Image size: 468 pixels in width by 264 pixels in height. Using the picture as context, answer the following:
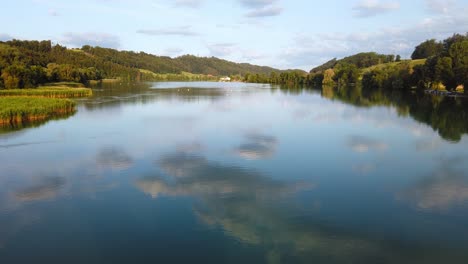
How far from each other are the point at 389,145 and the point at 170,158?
13.6m

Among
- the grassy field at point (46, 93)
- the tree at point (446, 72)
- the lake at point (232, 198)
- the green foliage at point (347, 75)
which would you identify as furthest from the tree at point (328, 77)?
the lake at point (232, 198)

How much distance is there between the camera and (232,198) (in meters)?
13.2

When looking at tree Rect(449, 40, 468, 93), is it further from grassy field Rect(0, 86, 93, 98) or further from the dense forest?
grassy field Rect(0, 86, 93, 98)

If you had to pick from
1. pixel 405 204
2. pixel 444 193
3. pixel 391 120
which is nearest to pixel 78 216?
pixel 405 204

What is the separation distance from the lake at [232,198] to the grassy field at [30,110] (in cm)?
548

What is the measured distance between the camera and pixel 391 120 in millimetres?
34594

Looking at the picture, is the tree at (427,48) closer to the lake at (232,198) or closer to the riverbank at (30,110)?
the lake at (232,198)

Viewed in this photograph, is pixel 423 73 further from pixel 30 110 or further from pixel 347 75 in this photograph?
pixel 30 110

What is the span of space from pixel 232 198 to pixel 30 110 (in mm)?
27024

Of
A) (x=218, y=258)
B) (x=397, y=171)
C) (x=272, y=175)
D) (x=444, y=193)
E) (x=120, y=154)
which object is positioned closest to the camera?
(x=218, y=258)

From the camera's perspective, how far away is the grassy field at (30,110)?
99.4ft

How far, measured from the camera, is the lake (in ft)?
32.0

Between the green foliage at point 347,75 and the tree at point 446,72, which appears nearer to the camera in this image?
the tree at point 446,72

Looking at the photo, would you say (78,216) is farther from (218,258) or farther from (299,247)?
(299,247)
